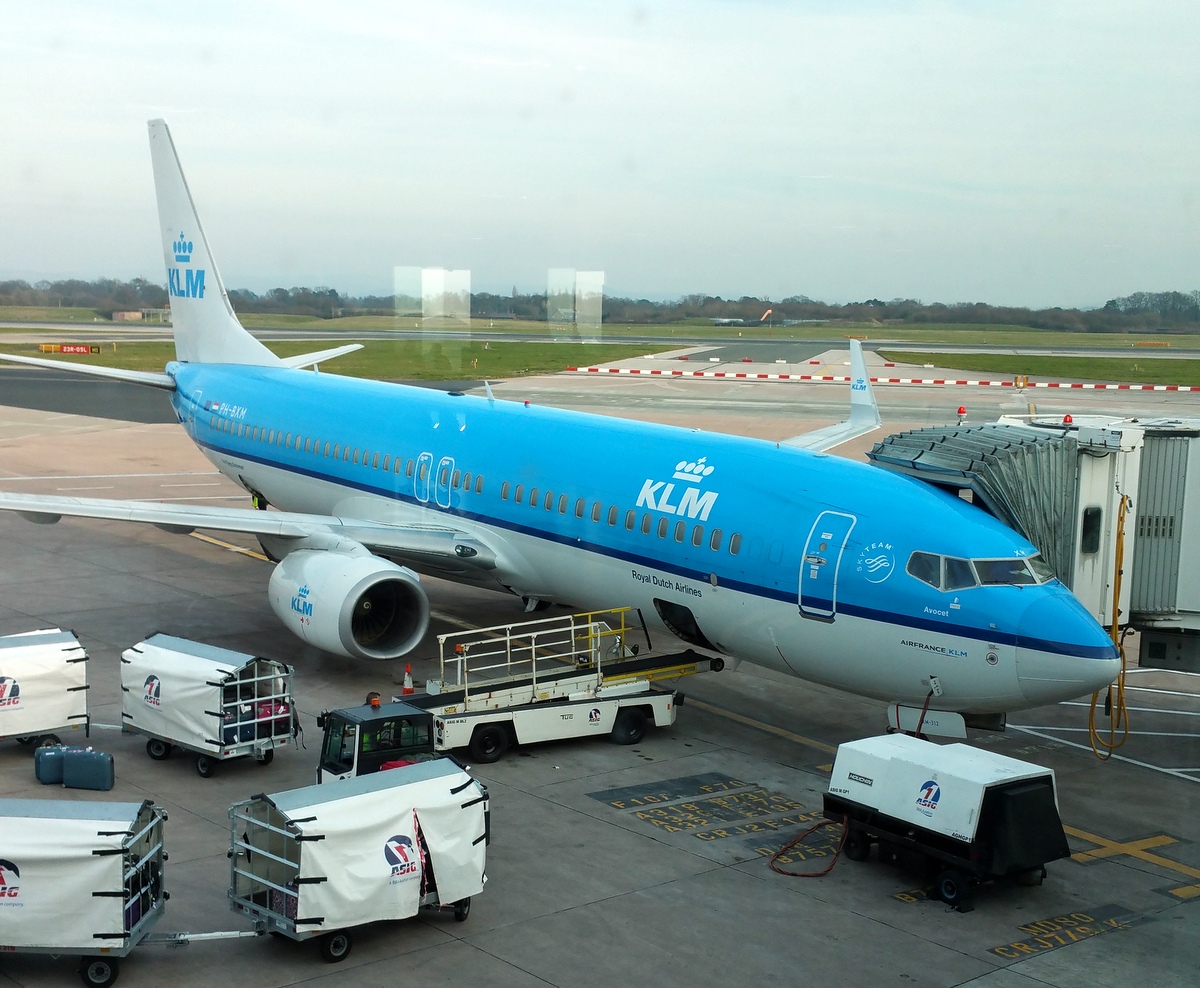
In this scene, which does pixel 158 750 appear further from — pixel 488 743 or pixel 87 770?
pixel 488 743

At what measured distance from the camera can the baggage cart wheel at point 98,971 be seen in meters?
10.9

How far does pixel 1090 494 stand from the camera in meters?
17.0

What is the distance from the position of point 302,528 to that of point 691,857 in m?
10.5

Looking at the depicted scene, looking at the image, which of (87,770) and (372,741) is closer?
(372,741)

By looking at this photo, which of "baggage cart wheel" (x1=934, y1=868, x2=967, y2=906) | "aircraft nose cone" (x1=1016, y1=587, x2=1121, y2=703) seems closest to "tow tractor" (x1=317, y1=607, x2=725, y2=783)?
"aircraft nose cone" (x1=1016, y1=587, x2=1121, y2=703)

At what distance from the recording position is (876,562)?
16.1 meters

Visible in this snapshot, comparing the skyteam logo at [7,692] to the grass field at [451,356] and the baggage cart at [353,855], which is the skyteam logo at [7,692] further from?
the grass field at [451,356]

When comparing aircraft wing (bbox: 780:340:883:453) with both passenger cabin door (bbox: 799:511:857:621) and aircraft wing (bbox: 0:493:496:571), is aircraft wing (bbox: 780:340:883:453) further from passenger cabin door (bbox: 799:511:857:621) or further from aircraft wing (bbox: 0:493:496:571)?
passenger cabin door (bbox: 799:511:857:621)

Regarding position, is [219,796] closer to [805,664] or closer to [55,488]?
[805,664]

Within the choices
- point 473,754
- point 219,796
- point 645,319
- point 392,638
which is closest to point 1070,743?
point 473,754

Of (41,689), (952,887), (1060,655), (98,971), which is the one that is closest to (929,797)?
(952,887)

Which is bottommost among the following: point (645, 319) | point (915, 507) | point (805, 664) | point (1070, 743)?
A: point (1070, 743)

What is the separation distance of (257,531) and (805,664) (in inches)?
391

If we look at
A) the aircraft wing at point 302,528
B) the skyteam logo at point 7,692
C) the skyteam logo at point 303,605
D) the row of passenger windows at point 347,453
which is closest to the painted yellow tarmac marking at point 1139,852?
the aircraft wing at point 302,528
